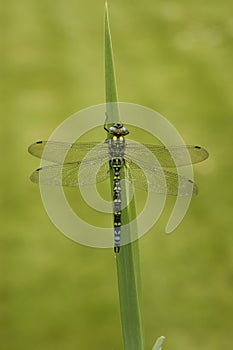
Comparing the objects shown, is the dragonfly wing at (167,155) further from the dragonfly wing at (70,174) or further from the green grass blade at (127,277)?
the green grass blade at (127,277)

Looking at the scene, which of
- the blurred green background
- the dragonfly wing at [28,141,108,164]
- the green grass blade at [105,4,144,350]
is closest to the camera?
the green grass blade at [105,4,144,350]

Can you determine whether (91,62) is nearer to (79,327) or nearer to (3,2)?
(3,2)

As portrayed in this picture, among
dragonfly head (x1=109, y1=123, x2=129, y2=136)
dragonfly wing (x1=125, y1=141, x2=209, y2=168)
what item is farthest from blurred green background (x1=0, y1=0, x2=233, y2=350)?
dragonfly head (x1=109, y1=123, x2=129, y2=136)

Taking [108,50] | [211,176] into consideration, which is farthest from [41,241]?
[108,50]

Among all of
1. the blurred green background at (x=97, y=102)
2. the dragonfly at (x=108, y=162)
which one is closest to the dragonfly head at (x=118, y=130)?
the dragonfly at (x=108, y=162)

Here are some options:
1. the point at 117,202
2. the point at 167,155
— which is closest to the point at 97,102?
the point at 167,155

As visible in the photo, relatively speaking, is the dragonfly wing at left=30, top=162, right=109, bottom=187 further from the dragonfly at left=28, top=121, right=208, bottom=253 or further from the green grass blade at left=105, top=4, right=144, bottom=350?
the green grass blade at left=105, top=4, right=144, bottom=350
